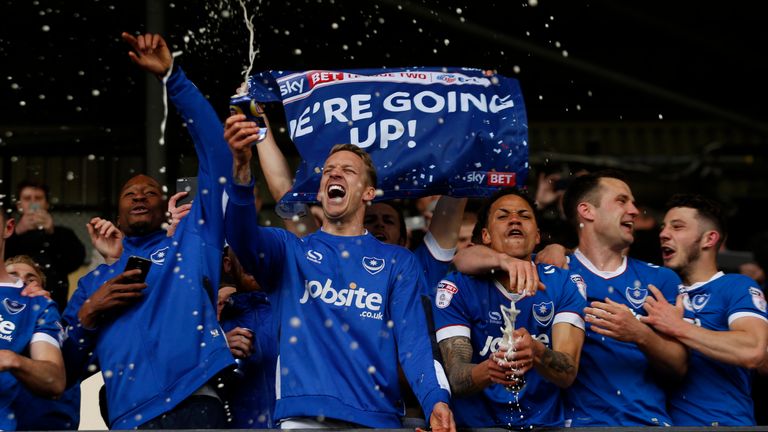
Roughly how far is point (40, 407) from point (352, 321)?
4.47 feet

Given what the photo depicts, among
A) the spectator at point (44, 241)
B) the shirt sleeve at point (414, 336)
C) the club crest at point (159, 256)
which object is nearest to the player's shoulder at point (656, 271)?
the shirt sleeve at point (414, 336)

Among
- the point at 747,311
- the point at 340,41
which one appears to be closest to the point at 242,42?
the point at 340,41

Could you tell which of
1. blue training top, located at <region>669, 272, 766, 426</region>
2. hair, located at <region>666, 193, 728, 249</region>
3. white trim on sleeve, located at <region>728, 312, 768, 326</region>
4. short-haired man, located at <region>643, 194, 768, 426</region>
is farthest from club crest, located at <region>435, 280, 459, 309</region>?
hair, located at <region>666, 193, 728, 249</region>

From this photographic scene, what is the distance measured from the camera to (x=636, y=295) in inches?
186

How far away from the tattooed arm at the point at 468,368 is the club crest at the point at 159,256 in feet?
3.76

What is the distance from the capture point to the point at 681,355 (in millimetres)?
4426

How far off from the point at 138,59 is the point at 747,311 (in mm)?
2728

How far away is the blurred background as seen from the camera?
7090 mm

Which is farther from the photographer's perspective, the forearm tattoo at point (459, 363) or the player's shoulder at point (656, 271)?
the player's shoulder at point (656, 271)

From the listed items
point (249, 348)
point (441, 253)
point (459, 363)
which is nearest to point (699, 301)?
point (441, 253)

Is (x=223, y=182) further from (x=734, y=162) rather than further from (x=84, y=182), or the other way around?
(x=734, y=162)

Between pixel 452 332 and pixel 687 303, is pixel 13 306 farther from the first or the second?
pixel 687 303

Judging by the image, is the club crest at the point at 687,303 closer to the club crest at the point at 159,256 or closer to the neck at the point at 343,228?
the neck at the point at 343,228

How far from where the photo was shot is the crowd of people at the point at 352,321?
12.8 ft
